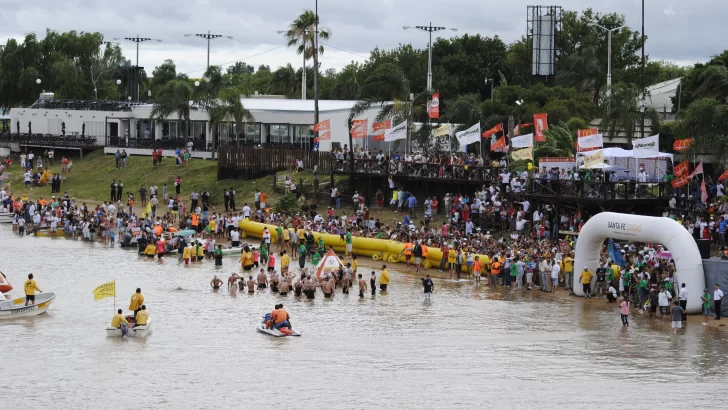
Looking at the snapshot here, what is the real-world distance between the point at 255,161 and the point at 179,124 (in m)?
15.7

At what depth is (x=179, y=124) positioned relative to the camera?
256 ft

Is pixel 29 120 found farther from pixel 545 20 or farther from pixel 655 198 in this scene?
pixel 655 198

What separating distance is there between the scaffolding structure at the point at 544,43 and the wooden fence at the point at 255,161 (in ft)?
108

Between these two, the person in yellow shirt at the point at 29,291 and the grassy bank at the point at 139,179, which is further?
the grassy bank at the point at 139,179

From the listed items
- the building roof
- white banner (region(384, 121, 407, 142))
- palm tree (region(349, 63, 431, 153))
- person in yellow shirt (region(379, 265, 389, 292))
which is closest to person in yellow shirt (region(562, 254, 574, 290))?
person in yellow shirt (region(379, 265, 389, 292))

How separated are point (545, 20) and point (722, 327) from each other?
2389 inches

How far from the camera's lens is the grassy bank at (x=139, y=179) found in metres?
62.2

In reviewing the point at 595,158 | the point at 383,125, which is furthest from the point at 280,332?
the point at 383,125

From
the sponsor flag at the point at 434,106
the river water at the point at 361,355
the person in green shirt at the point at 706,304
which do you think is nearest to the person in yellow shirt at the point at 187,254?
the river water at the point at 361,355

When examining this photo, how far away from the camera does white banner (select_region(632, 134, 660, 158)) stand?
Result: 4377cm

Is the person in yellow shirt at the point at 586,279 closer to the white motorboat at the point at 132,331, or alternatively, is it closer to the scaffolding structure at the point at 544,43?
the white motorboat at the point at 132,331

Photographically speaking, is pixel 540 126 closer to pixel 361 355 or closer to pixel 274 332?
pixel 274 332

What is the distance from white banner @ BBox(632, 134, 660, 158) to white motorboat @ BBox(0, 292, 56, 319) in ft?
74.5

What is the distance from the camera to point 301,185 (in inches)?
2362
